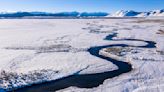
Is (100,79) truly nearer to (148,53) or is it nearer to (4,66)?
(4,66)

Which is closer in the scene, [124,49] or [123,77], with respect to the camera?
[123,77]

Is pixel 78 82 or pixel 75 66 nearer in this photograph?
pixel 78 82

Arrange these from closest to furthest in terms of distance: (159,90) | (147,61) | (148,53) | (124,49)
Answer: (159,90)
(147,61)
(148,53)
(124,49)

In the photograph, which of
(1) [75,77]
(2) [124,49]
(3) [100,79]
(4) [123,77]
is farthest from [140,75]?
(2) [124,49]

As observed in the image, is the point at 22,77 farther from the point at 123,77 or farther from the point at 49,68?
the point at 123,77

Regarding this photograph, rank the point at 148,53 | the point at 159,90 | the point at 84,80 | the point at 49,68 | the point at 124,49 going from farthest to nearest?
the point at 124,49 → the point at 148,53 → the point at 49,68 → the point at 84,80 → the point at 159,90

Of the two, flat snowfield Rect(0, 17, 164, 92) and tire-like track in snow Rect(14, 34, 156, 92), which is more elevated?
flat snowfield Rect(0, 17, 164, 92)

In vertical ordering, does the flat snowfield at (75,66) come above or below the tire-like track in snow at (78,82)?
above

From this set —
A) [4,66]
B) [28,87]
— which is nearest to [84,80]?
[28,87]

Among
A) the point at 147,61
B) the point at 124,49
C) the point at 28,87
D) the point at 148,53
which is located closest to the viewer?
the point at 28,87
